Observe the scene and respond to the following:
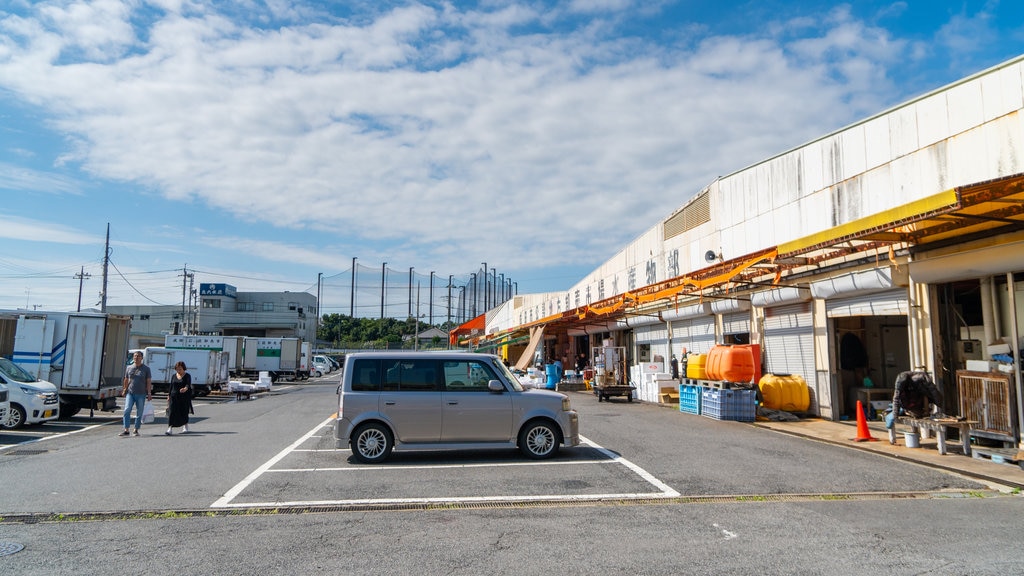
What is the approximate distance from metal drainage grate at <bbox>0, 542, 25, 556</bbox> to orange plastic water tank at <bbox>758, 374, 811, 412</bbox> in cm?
1601

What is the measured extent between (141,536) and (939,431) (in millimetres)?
12151

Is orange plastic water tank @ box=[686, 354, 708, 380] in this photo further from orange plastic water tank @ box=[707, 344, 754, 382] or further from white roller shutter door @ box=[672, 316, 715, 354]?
white roller shutter door @ box=[672, 316, 715, 354]

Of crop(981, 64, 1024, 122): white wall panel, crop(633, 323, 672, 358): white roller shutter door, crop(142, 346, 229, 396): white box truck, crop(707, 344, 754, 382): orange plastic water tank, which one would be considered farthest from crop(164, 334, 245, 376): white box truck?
crop(981, 64, 1024, 122): white wall panel

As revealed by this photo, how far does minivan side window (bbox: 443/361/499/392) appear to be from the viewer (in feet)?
33.4

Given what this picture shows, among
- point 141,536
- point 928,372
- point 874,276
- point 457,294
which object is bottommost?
point 141,536

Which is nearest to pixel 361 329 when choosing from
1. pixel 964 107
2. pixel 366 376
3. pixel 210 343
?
pixel 210 343

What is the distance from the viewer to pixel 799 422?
15.8 meters

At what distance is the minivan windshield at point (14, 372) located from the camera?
14969mm

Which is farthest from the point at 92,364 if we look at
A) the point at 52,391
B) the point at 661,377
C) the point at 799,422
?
the point at 799,422

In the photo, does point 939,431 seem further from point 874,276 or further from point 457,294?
point 457,294

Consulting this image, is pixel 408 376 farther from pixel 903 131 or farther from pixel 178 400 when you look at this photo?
pixel 903 131

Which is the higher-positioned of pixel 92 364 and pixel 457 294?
pixel 457 294

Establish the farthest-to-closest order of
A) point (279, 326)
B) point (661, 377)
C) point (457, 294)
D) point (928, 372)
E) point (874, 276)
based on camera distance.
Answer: point (457, 294), point (279, 326), point (661, 377), point (874, 276), point (928, 372)

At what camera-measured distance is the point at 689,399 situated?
18.6 meters
